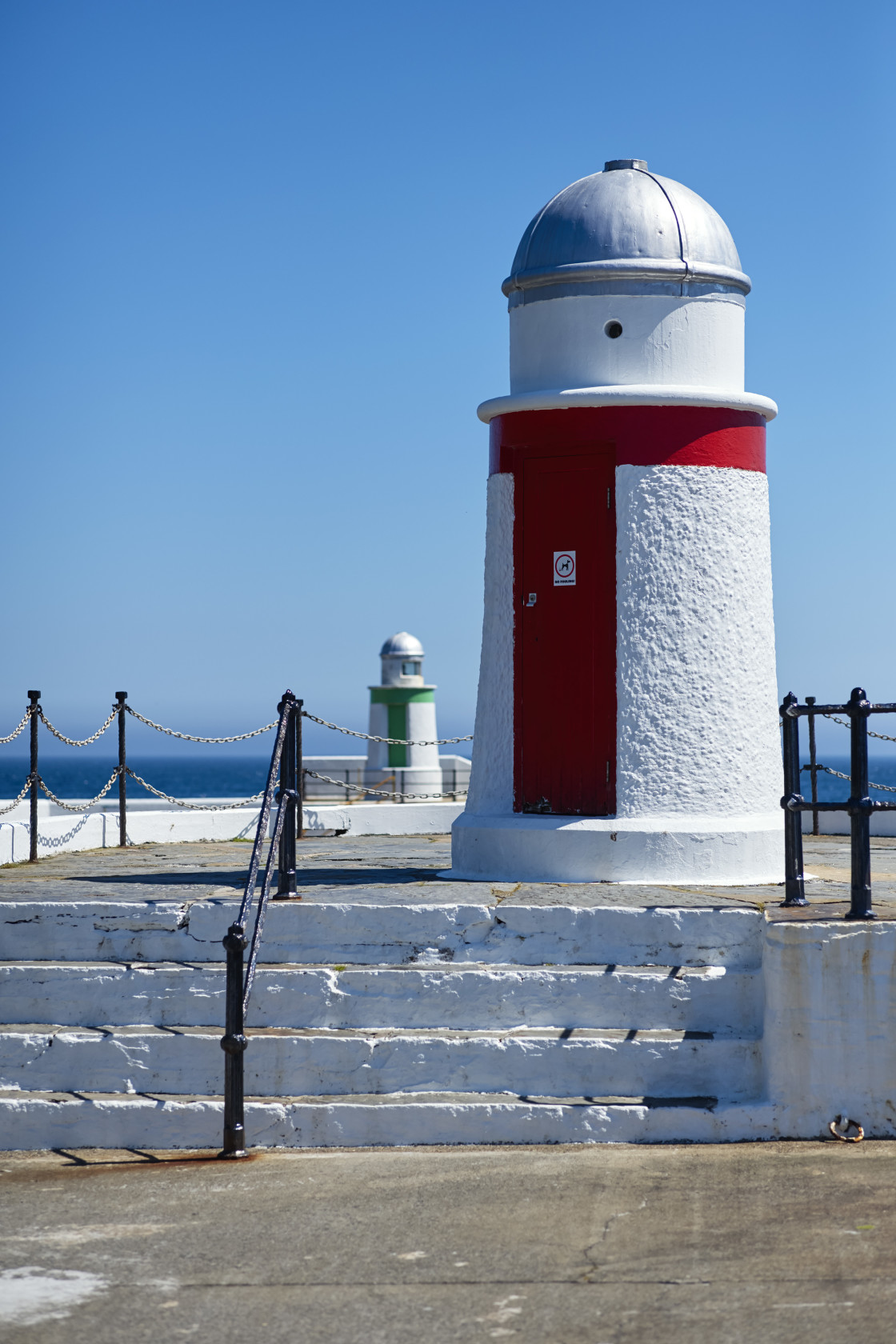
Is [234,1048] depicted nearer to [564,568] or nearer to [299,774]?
[564,568]

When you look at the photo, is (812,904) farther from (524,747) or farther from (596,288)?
(596,288)

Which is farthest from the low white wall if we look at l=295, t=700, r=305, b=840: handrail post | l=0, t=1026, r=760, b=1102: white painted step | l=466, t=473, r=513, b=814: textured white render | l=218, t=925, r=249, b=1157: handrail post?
l=295, t=700, r=305, b=840: handrail post

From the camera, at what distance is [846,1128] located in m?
6.95

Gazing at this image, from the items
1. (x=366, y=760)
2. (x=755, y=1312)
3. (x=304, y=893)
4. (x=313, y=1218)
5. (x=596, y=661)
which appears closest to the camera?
(x=755, y=1312)

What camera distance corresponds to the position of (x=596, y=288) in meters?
9.32

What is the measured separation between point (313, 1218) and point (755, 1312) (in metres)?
1.79

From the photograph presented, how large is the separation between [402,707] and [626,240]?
2499 cm

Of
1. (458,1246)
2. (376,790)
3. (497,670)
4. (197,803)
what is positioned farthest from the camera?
(376,790)

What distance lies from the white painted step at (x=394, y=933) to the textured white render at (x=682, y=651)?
1528mm

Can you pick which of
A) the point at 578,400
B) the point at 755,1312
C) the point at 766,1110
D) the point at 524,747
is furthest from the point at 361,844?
the point at 755,1312

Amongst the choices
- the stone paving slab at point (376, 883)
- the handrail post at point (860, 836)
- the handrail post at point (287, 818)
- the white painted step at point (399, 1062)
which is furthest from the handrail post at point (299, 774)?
the handrail post at point (860, 836)

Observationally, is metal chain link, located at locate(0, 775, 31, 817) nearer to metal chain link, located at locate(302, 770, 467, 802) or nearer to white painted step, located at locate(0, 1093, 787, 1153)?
metal chain link, located at locate(302, 770, 467, 802)

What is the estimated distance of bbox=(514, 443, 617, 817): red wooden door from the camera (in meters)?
9.20

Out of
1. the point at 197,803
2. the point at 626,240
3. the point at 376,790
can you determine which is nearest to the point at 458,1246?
the point at 626,240
